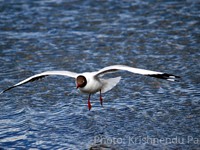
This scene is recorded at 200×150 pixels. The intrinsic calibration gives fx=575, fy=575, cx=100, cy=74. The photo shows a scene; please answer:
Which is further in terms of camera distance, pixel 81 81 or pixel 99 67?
pixel 99 67

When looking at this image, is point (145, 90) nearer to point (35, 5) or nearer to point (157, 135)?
point (157, 135)

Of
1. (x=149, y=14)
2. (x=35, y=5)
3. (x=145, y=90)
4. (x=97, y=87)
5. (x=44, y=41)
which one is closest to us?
(x=97, y=87)

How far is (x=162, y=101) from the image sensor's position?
9.45 m

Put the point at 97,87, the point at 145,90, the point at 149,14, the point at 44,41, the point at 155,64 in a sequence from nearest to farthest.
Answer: the point at 97,87 → the point at 145,90 → the point at 155,64 → the point at 44,41 → the point at 149,14

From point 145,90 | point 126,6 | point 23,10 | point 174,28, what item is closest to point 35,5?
point 23,10

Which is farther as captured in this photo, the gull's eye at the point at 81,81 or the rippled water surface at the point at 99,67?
the gull's eye at the point at 81,81

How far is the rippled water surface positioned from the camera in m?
8.22

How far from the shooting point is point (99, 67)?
1116cm

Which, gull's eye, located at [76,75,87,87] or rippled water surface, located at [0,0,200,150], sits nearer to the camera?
rippled water surface, located at [0,0,200,150]

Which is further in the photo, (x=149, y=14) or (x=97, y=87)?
(x=149, y=14)

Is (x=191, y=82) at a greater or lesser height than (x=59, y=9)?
lesser

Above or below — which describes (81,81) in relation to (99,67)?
above

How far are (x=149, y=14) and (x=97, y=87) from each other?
5.76m

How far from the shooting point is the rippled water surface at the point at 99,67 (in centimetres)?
822
